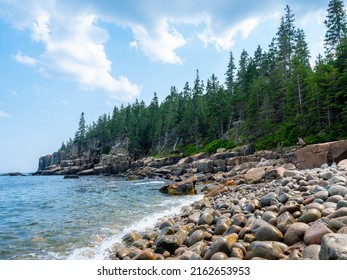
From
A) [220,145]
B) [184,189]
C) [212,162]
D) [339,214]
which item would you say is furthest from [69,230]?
[220,145]

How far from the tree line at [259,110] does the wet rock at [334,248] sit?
3090 cm

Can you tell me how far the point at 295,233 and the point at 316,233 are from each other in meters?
0.53

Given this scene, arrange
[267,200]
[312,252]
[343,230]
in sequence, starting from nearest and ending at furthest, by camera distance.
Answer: [312,252] → [343,230] → [267,200]

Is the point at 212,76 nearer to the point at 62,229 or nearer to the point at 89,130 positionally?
the point at 89,130

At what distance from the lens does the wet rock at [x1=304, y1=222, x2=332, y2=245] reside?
509 cm

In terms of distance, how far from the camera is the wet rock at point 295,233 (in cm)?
561

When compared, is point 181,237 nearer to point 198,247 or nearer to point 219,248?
point 198,247

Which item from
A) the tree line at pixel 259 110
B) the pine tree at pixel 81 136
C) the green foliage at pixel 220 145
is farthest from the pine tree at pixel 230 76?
the pine tree at pixel 81 136

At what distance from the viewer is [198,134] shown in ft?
227

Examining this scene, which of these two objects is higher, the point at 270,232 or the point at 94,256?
the point at 270,232

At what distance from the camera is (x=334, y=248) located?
399 cm

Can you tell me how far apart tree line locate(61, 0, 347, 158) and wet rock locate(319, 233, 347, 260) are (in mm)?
30901
